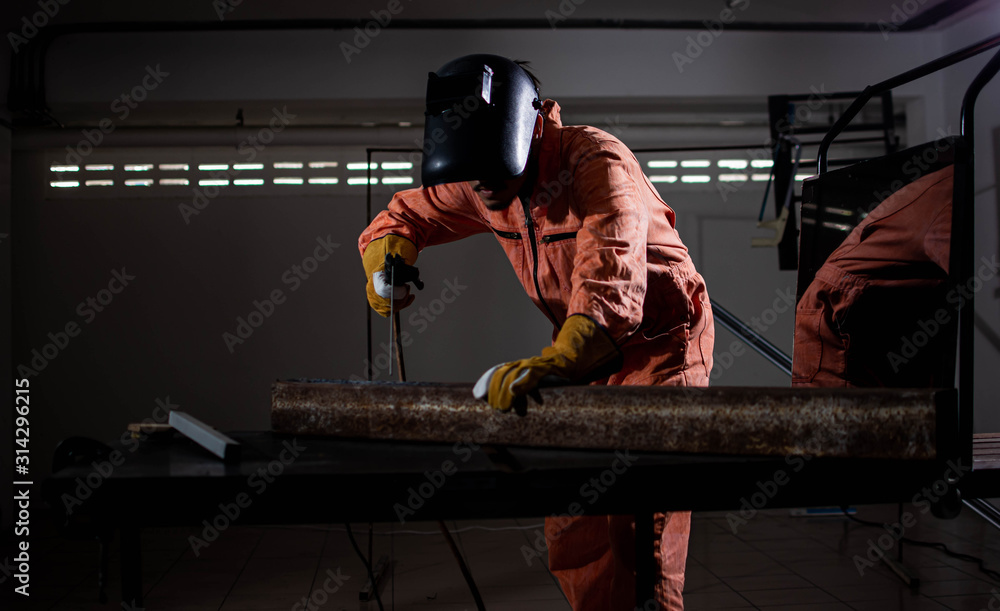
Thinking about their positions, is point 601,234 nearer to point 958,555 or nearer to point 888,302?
point 888,302

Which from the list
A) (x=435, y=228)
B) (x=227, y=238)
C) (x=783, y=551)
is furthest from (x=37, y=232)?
(x=783, y=551)

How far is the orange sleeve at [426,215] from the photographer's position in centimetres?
164

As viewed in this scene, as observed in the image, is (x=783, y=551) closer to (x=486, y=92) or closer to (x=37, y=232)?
(x=486, y=92)

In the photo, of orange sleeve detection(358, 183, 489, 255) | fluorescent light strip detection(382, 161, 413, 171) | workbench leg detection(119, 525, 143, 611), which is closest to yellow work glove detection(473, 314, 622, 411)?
workbench leg detection(119, 525, 143, 611)

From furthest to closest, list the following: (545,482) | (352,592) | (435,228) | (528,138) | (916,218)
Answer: (352,592)
(435,228)
(528,138)
(916,218)
(545,482)

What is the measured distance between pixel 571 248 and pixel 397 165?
2.69 meters

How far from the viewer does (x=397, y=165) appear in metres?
3.91

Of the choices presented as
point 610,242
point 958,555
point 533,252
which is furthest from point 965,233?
point 958,555

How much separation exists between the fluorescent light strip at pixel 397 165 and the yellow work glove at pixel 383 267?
92.0 inches

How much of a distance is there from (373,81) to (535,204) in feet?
7.95

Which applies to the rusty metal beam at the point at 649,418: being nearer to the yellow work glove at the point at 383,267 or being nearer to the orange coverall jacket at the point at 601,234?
the orange coverall jacket at the point at 601,234

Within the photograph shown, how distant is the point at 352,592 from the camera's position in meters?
2.48

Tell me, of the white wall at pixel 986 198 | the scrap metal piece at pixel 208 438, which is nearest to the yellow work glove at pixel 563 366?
the scrap metal piece at pixel 208 438

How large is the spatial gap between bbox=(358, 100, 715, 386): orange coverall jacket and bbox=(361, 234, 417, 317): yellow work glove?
0.03m
